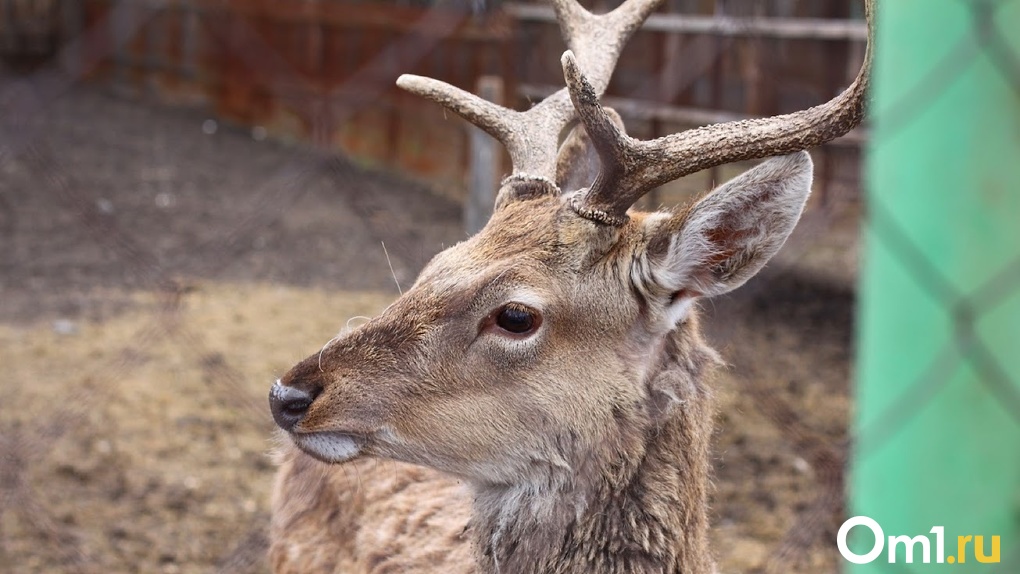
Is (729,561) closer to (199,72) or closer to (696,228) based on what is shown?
(696,228)

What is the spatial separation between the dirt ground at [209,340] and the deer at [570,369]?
286 millimetres

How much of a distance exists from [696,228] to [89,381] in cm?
307

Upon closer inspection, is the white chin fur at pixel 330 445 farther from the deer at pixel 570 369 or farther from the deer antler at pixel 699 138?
the deer antler at pixel 699 138

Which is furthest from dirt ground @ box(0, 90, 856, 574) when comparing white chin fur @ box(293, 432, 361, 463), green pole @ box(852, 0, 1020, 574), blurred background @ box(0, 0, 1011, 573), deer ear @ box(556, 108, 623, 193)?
green pole @ box(852, 0, 1020, 574)

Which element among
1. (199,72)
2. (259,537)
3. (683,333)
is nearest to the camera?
(683,333)

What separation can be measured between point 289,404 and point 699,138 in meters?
0.71

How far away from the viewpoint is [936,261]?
194 centimetres

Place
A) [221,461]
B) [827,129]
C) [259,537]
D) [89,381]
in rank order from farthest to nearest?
1. [89,381]
2. [221,461]
3. [259,537]
4. [827,129]

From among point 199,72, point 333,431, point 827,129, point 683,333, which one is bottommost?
point 333,431

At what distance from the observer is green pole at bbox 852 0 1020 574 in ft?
6.14

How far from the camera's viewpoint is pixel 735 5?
5.32 meters

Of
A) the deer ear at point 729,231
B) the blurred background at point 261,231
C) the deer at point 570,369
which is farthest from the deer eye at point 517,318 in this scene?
the blurred background at point 261,231

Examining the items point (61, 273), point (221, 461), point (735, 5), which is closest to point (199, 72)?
point (61, 273)

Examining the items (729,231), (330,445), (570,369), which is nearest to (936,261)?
(729,231)
